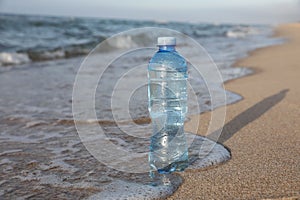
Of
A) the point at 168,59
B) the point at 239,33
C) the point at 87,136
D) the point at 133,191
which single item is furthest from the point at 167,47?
the point at 239,33

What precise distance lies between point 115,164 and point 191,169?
0.45 m

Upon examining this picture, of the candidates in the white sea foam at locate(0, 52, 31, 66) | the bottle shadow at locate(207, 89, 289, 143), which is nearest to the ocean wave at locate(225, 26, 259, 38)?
the white sea foam at locate(0, 52, 31, 66)

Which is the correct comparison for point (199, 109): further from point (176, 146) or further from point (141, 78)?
point (141, 78)

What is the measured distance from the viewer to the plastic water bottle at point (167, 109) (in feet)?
6.92

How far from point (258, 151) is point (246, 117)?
889 mm

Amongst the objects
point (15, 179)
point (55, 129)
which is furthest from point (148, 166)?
point (55, 129)

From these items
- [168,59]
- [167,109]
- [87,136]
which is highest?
[168,59]

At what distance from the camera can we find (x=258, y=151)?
7.33 feet

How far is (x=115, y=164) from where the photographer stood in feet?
6.88

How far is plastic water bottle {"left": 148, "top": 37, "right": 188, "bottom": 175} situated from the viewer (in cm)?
211

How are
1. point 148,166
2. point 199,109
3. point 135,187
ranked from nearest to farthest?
point 135,187 < point 148,166 < point 199,109

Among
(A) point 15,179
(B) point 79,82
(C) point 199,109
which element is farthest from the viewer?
(B) point 79,82

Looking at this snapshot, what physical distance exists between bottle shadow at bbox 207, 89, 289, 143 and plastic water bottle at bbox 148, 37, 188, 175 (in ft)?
1.24

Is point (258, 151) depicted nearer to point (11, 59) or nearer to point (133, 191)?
point (133, 191)
